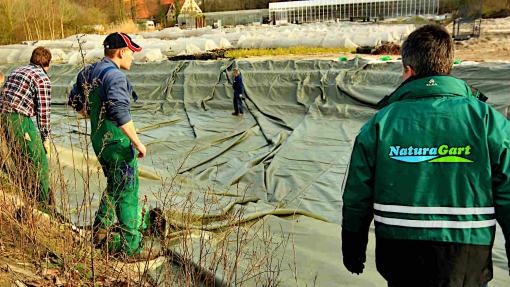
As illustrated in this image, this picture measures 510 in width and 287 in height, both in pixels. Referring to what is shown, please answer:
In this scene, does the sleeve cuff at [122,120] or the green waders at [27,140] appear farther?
the green waders at [27,140]

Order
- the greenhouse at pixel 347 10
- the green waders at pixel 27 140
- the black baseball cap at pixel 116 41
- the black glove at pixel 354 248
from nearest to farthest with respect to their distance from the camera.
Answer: the black glove at pixel 354 248
the black baseball cap at pixel 116 41
the green waders at pixel 27 140
the greenhouse at pixel 347 10

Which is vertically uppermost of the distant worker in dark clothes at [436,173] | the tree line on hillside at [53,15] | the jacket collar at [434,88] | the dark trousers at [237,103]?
the tree line on hillside at [53,15]

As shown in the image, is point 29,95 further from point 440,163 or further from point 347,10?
point 347,10

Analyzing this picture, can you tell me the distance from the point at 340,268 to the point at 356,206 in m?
1.53

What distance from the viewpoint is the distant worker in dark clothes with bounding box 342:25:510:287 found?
1617 millimetres

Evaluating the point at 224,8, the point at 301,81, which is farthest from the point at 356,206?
the point at 224,8

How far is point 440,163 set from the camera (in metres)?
1.64

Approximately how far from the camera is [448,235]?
162 centimetres

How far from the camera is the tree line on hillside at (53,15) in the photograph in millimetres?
27922

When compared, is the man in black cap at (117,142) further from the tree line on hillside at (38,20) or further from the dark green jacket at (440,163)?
the tree line on hillside at (38,20)

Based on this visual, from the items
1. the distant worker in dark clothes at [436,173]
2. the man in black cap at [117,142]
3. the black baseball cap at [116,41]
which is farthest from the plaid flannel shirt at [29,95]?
the distant worker in dark clothes at [436,173]

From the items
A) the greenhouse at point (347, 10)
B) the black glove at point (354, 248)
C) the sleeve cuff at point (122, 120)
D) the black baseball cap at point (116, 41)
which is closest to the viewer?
the black glove at point (354, 248)

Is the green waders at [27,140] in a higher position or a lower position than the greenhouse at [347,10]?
lower

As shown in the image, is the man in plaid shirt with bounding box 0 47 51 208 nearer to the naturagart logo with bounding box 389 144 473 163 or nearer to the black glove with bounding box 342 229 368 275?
the black glove with bounding box 342 229 368 275
